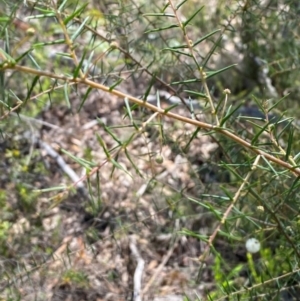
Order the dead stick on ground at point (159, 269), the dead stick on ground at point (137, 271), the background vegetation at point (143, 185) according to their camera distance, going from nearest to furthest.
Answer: the background vegetation at point (143, 185), the dead stick on ground at point (137, 271), the dead stick on ground at point (159, 269)

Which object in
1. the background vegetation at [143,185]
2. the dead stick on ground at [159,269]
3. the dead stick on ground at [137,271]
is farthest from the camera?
the dead stick on ground at [159,269]

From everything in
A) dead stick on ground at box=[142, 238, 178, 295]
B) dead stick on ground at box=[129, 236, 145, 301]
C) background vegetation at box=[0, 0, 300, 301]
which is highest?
background vegetation at box=[0, 0, 300, 301]

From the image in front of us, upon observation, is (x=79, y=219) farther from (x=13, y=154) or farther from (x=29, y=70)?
(x=29, y=70)

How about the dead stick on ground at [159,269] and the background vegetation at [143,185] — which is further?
the dead stick on ground at [159,269]

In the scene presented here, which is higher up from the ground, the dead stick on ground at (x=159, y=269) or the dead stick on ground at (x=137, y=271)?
the dead stick on ground at (x=137, y=271)

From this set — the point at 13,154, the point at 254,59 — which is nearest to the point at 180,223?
the point at 13,154

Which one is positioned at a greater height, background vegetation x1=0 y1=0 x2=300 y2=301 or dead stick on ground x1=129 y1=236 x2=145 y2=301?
background vegetation x1=0 y1=0 x2=300 y2=301

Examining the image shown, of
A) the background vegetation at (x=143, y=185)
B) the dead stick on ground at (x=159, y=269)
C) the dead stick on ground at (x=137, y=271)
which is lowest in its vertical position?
the dead stick on ground at (x=159, y=269)

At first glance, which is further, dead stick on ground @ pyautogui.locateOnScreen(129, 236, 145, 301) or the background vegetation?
dead stick on ground @ pyautogui.locateOnScreen(129, 236, 145, 301)

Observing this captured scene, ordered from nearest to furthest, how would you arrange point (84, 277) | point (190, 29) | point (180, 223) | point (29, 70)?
point (29, 70) < point (84, 277) < point (180, 223) < point (190, 29)

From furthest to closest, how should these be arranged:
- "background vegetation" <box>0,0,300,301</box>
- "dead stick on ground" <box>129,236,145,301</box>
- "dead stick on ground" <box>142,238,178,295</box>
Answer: "dead stick on ground" <box>142,238,178,295</box>, "dead stick on ground" <box>129,236,145,301</box>, "background vegetation" <box>0,0,300,301</box>

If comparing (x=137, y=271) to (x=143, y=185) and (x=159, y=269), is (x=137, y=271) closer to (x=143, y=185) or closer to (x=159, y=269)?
(x=159, y=269)
